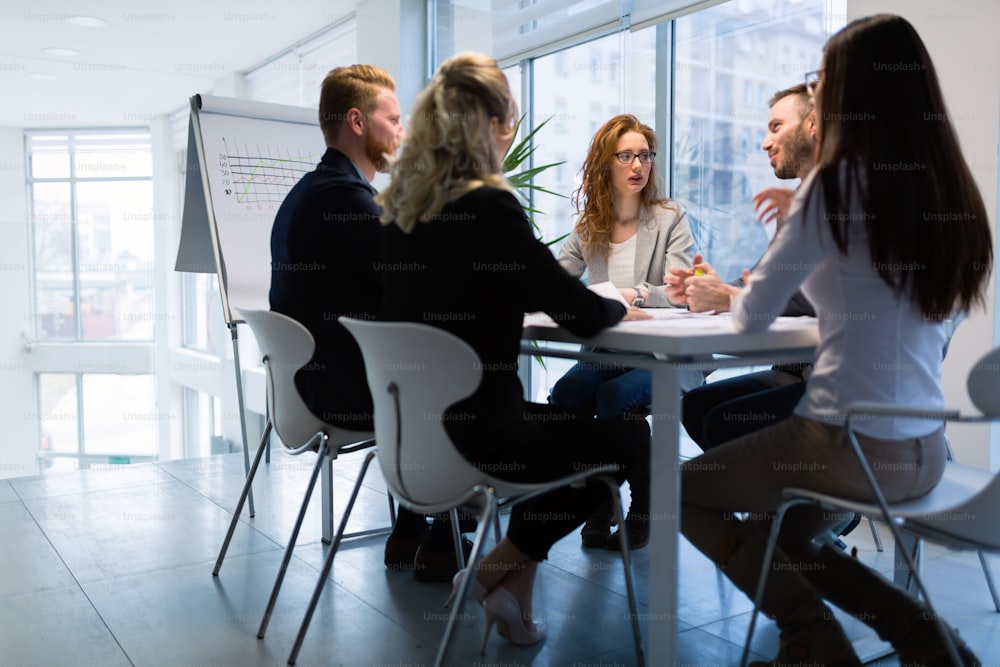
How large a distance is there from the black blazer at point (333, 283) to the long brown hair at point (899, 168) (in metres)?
1.12

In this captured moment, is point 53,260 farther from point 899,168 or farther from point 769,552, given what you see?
point 899,168

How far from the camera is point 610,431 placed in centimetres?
179

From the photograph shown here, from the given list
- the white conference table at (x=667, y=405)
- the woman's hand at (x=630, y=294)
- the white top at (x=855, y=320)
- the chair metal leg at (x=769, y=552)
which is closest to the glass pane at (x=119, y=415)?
the woman's hand at (x=630, y=294)

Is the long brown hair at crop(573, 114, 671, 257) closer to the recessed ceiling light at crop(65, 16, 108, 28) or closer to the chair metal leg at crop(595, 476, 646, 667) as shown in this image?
the chair metal leg at crop(595, 476, 646, 667)

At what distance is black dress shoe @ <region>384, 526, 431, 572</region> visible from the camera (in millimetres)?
2605

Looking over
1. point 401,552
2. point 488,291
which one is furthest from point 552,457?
point 401,552

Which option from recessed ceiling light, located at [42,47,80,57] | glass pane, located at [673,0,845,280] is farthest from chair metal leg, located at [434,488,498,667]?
recessed ceiling light, located at [42,47,80,57]

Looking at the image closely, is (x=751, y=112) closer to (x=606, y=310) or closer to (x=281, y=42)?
(x=606, y=310)

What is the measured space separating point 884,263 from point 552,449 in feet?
2.27

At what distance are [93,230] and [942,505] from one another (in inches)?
447

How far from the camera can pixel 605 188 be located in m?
3.02

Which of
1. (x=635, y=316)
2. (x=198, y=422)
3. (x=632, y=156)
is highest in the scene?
(x=632, y=156)

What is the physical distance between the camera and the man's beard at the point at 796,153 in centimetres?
243

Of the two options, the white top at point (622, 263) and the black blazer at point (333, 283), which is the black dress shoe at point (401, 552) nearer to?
the black blazer at point (333, 283)
